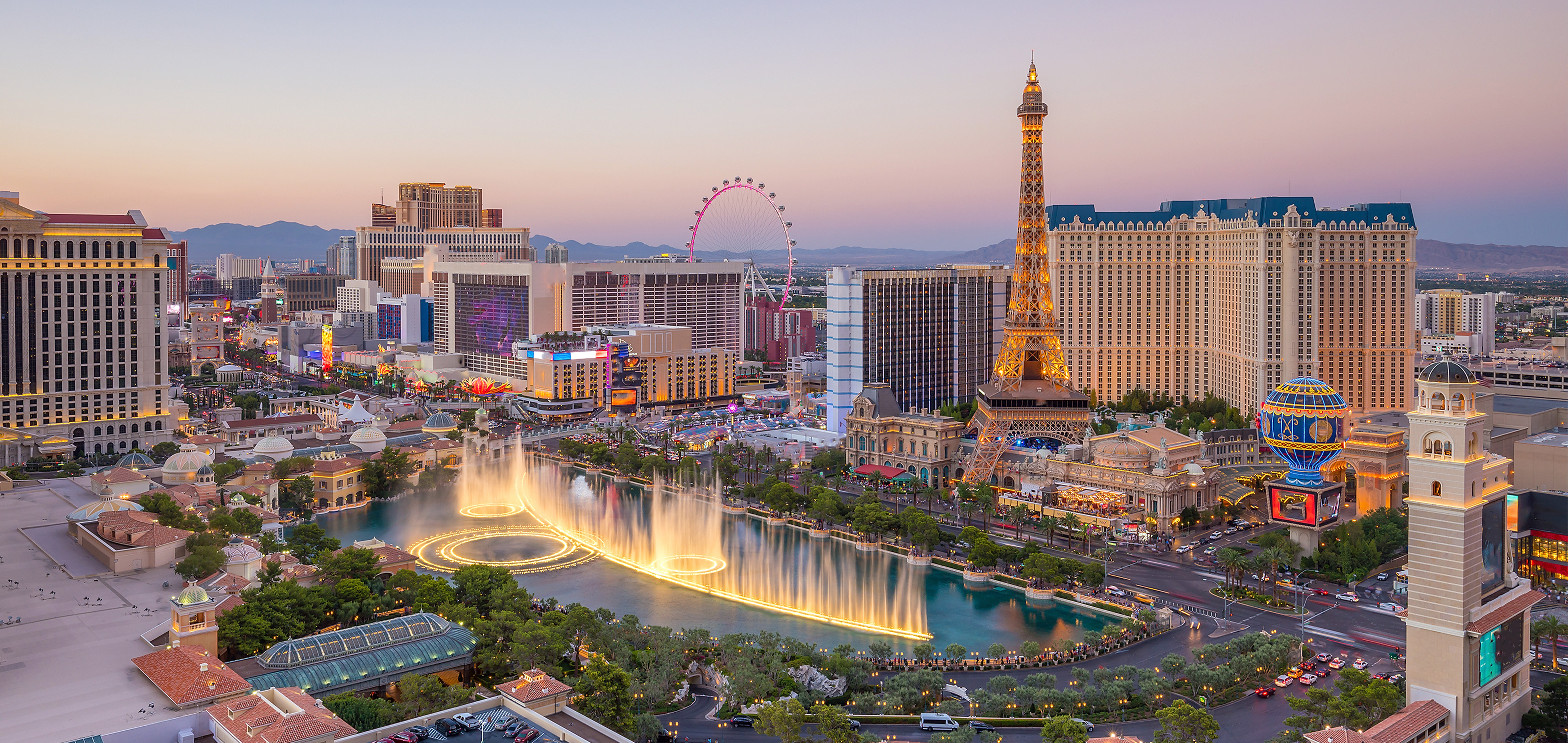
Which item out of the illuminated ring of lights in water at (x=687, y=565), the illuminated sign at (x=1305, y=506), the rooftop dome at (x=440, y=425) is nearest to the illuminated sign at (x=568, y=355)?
the rooftop dome at (x=440, y=425)

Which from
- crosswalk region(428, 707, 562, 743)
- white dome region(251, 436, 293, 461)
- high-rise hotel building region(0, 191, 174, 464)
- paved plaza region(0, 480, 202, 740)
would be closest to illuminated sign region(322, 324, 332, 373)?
high-rise hotel building region(0, 191, 174, 464)

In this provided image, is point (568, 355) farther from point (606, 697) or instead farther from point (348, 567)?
point (606, 697)

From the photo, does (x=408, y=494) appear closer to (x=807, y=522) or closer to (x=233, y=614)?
(x=807, y=522)

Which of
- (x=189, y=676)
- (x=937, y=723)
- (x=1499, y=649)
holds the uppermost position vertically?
(x=1499, y=649)

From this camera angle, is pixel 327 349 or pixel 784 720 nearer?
pixel 784 720

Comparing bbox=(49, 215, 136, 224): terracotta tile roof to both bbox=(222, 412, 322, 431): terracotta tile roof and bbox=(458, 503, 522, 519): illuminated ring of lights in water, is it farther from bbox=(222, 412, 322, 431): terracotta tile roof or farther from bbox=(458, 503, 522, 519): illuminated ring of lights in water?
bbox=(458, 503, 522, 519): illuminated ring of lights in water

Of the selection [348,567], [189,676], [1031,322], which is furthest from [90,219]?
[1031,322]

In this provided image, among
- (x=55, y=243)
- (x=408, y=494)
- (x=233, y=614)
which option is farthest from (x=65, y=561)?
(x=55, y=243)
